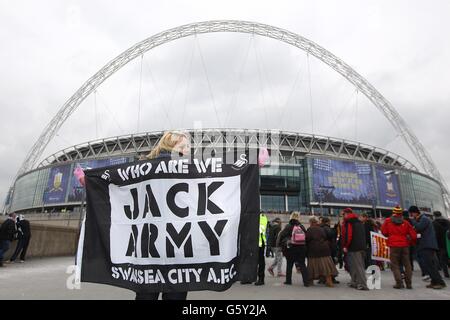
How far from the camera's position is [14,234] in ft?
33.7

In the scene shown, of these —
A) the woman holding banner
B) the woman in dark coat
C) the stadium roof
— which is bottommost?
the woman in dark coat

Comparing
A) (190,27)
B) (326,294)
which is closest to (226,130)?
(190,27)

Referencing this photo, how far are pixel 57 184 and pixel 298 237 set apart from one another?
68295 mm

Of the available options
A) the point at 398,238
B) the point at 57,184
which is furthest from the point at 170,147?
the point at 57,184

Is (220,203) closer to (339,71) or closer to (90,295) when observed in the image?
(90,295)

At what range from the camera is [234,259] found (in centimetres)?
253

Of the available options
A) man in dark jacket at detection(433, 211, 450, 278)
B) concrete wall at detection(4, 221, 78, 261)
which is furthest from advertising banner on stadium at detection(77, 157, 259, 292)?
concrete wall at detection(4, 221, 78, 261)

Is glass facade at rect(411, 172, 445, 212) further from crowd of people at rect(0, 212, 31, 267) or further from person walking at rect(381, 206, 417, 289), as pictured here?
crowd of people at rect(0, 212, 31, 267)

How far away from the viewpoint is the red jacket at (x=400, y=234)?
677 centimetres

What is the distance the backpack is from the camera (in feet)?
24.4

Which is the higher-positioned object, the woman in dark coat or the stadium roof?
the stadium roof

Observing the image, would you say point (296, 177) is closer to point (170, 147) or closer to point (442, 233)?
point (442, 233)

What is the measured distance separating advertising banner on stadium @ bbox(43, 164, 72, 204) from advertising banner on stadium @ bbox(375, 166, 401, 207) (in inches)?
2572

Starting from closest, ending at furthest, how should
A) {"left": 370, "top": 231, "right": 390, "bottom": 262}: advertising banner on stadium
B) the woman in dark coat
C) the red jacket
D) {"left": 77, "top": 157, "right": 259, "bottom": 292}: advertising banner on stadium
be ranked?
{"left": 77, "top": 157, "right": 259, "bottom": 292}: advertising banner on stadium
the red jacket
the woman in dark coat
{"left": 370, "top": 231, "right": 390, "bottom": 262}: advertising banner on stadium
